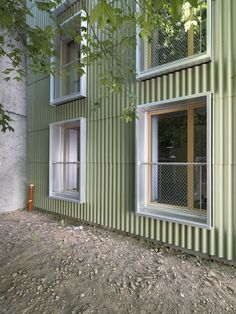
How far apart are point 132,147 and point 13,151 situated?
4.19m

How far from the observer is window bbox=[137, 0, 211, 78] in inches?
142

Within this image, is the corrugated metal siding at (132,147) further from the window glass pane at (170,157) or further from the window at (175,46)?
the window glass pane at (170,157)

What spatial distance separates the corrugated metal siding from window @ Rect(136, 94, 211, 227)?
18 cm

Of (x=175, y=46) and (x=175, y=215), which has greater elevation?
(x=175, y=46)

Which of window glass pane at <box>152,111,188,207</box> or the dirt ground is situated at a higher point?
window glass pane at <box>152,111,188,207</box>

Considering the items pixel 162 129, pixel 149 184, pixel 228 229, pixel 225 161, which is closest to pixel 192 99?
pixel 162 129

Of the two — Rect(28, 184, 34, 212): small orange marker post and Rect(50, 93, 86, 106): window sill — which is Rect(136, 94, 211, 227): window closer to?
Rect(50, 93, 86, 106): window sill

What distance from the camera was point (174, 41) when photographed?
4.12 m

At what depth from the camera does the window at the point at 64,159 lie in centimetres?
626

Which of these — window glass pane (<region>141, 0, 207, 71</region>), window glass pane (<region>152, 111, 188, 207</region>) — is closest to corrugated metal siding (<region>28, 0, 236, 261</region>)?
window glass pane (<region>141, 0, 207, 71</region>)

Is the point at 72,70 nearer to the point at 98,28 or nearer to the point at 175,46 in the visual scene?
the point at 175,46

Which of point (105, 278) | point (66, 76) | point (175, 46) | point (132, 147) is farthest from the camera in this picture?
point (66, 76)

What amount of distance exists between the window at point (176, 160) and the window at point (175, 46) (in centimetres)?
62

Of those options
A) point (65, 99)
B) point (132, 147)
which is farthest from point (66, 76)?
point (132, 147)
